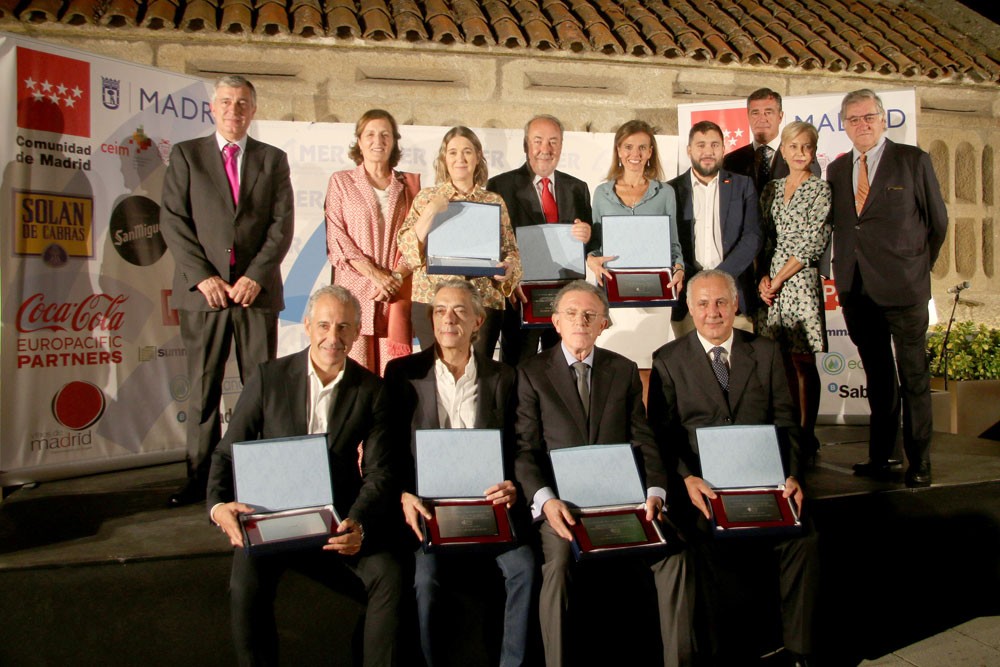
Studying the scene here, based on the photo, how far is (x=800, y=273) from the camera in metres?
3.74

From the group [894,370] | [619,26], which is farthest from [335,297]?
[619,26]

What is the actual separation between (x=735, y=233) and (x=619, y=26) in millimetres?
3760

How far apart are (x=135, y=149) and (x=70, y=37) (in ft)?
6.63

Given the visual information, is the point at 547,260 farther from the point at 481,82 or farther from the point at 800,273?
the point at 481,82

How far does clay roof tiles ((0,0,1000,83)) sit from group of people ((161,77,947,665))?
2768 millimetres

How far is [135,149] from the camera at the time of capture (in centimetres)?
435

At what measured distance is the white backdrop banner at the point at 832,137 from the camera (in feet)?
17.7

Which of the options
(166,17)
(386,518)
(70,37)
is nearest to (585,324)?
(386,518)

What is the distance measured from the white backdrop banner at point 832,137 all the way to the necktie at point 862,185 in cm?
189

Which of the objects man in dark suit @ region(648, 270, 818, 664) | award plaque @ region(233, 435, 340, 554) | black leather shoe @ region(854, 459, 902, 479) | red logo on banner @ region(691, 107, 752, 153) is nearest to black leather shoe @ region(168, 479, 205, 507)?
award plaque @ region(233, 435, 340, 554)

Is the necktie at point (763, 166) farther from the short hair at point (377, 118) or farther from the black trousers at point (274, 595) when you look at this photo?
the black trousers at point (274, 595)

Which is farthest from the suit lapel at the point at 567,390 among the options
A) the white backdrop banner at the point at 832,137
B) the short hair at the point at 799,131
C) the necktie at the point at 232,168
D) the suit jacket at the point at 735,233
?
the white backdrop banner at the point at 832,137

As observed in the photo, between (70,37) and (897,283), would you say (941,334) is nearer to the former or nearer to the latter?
(897,283)

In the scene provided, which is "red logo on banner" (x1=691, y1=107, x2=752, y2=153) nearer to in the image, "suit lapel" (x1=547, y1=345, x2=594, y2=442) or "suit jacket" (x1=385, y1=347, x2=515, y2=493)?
"suit lapel" (x1=547, y1=345, x2=594, y2=442)
